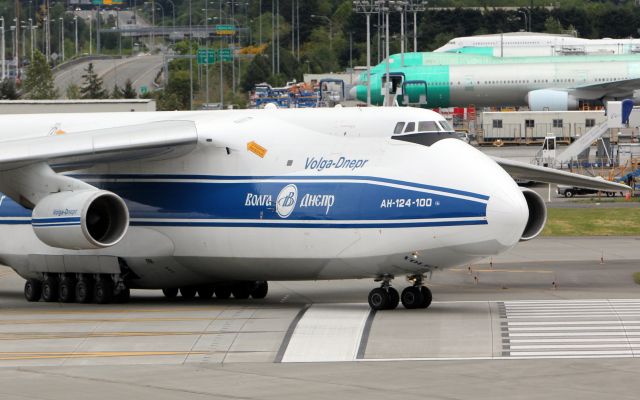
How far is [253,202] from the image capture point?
29.6 meters

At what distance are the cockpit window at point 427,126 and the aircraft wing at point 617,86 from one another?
2842 inches

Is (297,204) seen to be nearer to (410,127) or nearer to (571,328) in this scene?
(410,127)

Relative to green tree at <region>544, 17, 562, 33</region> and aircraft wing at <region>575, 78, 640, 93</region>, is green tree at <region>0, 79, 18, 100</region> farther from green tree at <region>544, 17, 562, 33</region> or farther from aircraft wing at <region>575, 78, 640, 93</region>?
green tree at <region>544, 17, 562, 33</region>

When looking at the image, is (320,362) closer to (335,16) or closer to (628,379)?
(628,379)

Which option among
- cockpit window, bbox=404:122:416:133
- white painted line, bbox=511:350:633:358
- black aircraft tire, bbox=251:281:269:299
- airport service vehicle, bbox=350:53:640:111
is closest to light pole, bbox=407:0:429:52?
airport service vehicle, bbox=350:53:640:111

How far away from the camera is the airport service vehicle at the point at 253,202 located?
2759cm

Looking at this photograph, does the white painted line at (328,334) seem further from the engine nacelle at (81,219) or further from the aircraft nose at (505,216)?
the engine nacelle at (81,219)

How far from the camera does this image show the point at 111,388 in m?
21.1

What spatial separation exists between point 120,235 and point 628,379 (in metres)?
12.3

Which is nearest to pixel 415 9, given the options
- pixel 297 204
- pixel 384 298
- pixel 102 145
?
pixel 102 145

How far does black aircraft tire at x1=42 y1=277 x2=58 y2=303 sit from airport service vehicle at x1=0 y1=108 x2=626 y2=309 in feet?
0.20

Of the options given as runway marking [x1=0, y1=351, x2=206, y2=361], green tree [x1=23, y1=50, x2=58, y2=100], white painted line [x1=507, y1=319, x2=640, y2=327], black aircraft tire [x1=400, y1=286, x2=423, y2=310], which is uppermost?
green tree [x1=23, y1=50, x2=58, y2=100]

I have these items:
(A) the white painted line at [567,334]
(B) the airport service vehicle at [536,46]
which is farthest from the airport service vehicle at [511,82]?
(A) the white painted line at [567,334]

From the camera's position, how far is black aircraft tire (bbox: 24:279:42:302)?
3347 cm
